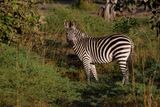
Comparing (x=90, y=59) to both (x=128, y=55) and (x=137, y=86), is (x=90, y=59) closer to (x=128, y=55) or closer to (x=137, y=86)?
(x=128, y=55)

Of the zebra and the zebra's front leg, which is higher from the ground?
the zebra

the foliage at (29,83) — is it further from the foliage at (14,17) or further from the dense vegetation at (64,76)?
the foliage at (14,17)

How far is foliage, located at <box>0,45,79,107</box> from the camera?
1035cm

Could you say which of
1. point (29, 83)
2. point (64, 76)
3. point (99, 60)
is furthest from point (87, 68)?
point (29, 83)

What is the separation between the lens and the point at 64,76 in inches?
540

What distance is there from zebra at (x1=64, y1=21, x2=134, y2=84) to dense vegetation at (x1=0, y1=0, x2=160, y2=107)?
12.0 inches

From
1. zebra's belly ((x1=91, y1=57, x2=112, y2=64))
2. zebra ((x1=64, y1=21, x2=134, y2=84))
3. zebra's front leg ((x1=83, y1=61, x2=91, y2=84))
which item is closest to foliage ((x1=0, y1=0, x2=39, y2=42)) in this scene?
zebra ((x1=64, y1=21, x2=134, y2=84))

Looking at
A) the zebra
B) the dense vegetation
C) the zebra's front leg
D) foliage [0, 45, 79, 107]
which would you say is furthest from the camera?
the zebra

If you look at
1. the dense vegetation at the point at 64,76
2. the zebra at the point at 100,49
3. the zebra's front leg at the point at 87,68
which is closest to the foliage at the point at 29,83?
the dense vegetation at the point at 64,76

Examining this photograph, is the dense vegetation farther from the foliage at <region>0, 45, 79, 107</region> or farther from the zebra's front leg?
the zebra's front leg

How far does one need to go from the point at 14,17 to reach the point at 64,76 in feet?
22.7

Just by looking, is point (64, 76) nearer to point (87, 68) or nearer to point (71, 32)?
point (87, 68)

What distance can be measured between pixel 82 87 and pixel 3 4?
5847mm

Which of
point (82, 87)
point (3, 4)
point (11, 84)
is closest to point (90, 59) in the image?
point (82, 87)
